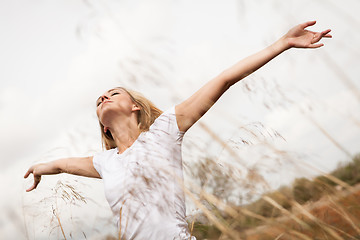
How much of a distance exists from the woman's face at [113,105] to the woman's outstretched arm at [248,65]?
1.61 ft

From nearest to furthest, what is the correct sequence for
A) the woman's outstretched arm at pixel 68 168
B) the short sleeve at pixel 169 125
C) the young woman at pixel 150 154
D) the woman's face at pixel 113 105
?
1. the young woman at pixel 150 154
2. the short sleeve at pixel 169 125
3. the woman's face at pixel 113 105
4. the woman's outstretched arm at pixel 68 168

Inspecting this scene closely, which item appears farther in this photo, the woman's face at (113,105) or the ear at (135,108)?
the ear at (135,108)

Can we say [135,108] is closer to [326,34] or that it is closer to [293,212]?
[326,34]

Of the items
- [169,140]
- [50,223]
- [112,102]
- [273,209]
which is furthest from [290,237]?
[112,102]

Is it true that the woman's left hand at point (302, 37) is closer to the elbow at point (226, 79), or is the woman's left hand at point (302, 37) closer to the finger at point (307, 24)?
the finger at point (307, 24)

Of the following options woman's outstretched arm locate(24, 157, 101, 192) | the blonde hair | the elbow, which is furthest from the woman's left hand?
woman's outstretched arm locate(24, 157, 101, 192)

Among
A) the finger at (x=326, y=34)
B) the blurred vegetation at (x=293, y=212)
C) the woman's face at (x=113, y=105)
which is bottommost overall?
the blurred vegetation at (x=293, y=212)

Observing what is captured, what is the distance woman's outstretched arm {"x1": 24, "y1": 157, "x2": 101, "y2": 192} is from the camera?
2.28 m

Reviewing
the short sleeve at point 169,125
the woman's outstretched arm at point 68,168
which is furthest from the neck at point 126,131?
the woman's outstretched arm at point 68,168

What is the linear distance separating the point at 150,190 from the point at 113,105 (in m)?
0.78

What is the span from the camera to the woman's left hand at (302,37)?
4.79ft

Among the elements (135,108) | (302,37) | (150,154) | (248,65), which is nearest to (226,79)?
(248,65)

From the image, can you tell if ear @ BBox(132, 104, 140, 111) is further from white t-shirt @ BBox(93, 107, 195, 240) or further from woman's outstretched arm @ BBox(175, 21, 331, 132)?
woman's outstretched arm @ BBox(175, 21, 331, 132)

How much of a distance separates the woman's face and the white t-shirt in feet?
0.63
